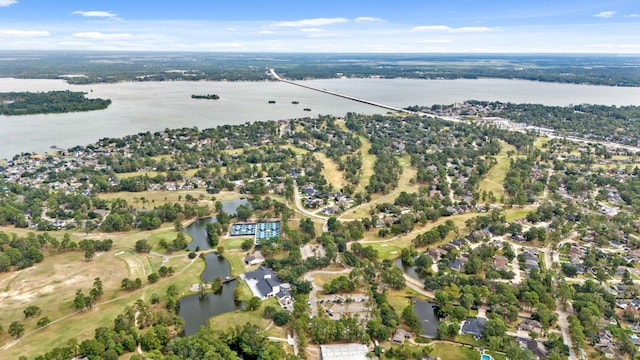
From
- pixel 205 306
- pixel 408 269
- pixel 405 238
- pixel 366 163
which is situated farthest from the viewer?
pixel 366 163

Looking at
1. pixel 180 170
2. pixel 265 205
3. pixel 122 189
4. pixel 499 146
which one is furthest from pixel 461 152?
pixel 122 189

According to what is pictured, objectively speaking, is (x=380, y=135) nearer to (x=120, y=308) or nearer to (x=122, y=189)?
(x=122, y=189)

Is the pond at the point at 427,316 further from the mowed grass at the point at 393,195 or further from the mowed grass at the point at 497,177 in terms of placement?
the mowed grass at the point at 497,177

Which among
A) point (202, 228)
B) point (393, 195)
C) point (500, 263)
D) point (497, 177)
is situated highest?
point (497, 177)

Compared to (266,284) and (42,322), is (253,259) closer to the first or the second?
(266,284)

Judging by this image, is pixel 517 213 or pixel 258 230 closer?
pixel 258 230

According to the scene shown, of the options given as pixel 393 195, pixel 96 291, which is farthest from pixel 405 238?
pixel 96 291
